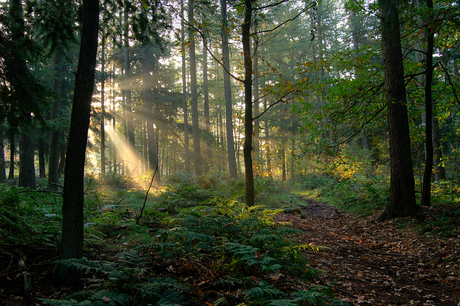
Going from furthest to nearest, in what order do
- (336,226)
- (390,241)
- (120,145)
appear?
1. (120,145)
2. (336,226)
3. (390,241)

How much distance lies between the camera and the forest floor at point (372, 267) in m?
2.50

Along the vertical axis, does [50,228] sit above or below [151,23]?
below

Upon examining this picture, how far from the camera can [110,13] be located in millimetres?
4312

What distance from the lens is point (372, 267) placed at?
4.05m

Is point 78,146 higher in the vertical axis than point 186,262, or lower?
higher

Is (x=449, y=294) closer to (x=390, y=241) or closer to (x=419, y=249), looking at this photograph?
(x=419, y=249)

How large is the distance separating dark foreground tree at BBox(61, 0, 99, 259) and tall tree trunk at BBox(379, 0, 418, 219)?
6734 mm

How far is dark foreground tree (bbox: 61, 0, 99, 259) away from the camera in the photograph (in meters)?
2.56

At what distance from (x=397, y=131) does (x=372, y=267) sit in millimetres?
Result: 4036

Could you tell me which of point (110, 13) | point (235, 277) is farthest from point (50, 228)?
point (110, 13)

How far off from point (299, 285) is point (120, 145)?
39.7m

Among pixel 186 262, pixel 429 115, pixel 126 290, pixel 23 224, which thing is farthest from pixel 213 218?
Result: pixel 429 115

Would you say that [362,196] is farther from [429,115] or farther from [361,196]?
[429,115]

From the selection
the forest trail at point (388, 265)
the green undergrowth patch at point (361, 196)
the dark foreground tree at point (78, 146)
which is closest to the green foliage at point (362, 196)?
the green undergrowth patch at point (361, 196)
